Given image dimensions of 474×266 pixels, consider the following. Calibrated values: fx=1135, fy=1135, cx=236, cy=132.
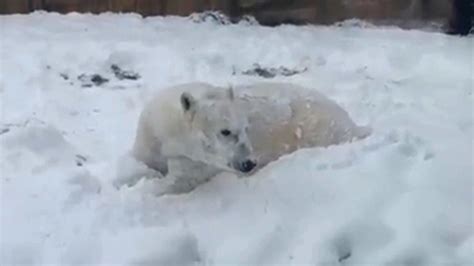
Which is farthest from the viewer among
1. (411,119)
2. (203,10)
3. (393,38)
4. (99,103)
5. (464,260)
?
(203,10)

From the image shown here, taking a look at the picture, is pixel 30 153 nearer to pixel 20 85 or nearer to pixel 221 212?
pixel 221 212

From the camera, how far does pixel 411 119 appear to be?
17.8 feet

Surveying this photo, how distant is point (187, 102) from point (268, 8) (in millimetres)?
4323

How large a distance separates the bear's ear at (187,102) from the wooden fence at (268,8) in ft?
13.8

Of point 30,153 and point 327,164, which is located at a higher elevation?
point 327,164

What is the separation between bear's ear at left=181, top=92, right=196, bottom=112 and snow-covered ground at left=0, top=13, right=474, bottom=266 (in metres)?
0.30

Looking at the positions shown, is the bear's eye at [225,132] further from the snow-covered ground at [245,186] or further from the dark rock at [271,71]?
the dark rock at [271,71]

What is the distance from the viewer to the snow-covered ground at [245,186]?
3627 mm

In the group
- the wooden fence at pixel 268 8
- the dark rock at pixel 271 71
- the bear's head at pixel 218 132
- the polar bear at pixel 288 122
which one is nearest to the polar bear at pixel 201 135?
the bear's head at pixel 218 132

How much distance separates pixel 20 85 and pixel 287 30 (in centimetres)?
243

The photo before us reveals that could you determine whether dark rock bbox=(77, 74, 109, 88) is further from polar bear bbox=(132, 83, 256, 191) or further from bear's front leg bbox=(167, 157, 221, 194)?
bear's front leg bbox=(167, 157, 221, 194)

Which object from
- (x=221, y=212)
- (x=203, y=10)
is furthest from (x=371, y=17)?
(x=221, y=212)

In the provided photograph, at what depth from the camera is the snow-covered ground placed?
363 cm

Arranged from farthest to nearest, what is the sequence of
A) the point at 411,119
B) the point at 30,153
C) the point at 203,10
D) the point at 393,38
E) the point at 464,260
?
the point at 203,10, the point at 393,38, the point at 411,119, the point at 30,153, the point at 464,260
